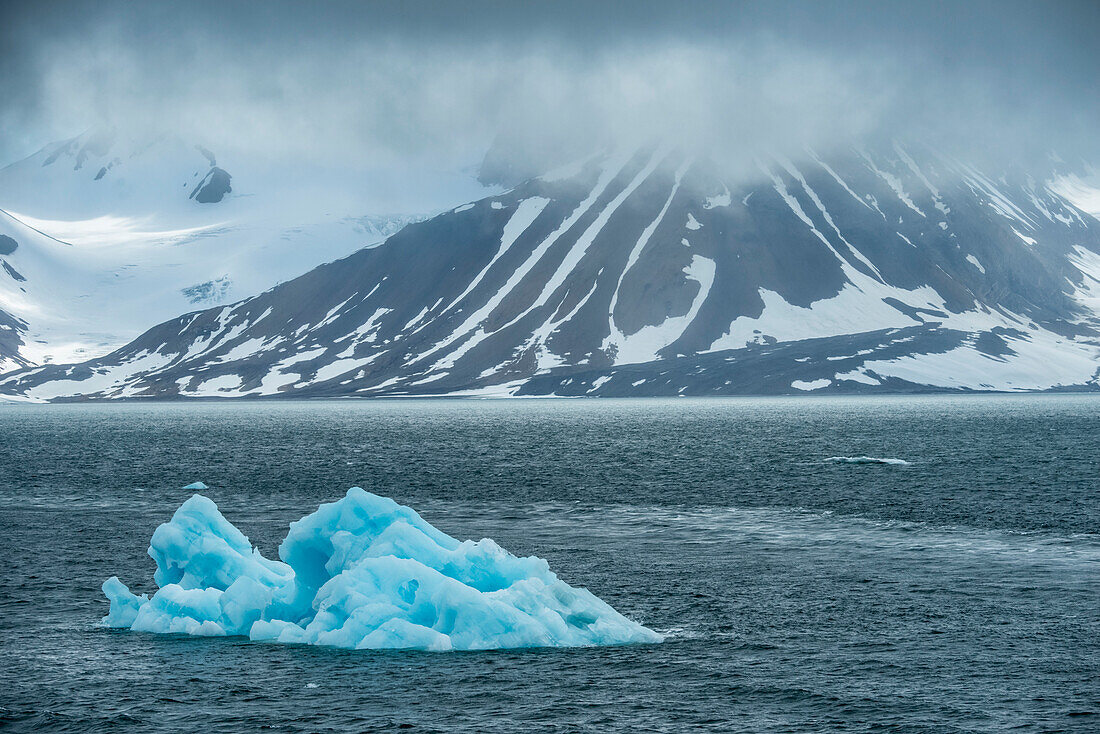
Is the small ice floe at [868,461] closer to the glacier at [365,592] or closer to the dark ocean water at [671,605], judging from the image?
the dark ocean water at [671,605]

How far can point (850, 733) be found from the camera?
29.2 meters

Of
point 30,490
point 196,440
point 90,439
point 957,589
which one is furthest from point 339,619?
point 90,439

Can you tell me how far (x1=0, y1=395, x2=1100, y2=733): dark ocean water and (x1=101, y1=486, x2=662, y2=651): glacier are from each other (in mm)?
1003

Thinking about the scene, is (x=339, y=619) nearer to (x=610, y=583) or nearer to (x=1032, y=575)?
(x=610, y=583)

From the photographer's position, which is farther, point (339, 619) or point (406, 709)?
point (339, 619)

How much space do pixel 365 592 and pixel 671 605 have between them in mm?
12214

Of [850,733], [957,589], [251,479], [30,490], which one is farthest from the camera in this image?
[251,479]

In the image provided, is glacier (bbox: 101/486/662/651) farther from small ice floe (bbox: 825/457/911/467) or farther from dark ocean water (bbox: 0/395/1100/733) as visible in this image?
small ice floe (bbox: 825/457/911/467)

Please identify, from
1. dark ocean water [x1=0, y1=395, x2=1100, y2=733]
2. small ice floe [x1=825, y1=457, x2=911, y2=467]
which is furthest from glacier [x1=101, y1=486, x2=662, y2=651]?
small ice floe [x1=825, y1=457, x2=911, y2=467]

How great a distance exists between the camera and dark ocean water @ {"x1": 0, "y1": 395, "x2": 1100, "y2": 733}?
31516mm

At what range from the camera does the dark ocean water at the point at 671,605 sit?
1241 inches

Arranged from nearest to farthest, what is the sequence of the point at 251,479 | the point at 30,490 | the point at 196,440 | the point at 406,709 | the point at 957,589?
the point at 406,709, the point at 957,589, the point at 30,490, the point at 251,479, the point at 196,440

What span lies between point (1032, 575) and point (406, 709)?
1194 inches

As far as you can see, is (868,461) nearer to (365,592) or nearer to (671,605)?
(671,605)
